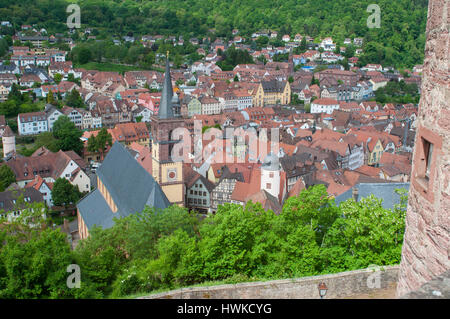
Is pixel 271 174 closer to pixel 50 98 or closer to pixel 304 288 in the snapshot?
pixel 304 288

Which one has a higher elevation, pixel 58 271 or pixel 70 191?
pixel 58 271

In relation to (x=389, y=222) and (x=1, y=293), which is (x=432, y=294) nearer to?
(x=389, y=222)

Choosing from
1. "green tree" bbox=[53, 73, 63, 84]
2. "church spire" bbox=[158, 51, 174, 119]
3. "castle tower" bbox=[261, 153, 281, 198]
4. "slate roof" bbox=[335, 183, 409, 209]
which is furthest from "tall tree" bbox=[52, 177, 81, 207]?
"green tree" bbox=[53, 73, 63, 84]

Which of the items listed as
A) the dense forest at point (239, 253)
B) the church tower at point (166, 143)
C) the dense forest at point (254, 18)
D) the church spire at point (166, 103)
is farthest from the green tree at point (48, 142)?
the dense forest at point (254, 18)

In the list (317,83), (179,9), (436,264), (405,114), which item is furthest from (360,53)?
(436,264)

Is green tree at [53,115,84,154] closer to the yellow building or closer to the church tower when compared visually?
the church tower

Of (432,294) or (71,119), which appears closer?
(432,294)
